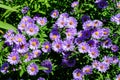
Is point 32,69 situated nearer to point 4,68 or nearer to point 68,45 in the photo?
point 4,68

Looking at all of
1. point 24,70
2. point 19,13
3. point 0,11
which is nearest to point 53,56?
point 24,70

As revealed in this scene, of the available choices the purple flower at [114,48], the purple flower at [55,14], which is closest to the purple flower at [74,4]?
the purple flower at [55,14]

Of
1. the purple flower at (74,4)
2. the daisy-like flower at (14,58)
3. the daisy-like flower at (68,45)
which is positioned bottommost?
the daisy-like flower at (14,58)

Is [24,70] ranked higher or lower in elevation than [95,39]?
lower

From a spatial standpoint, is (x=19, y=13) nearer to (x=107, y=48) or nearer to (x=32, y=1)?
(x=32, y=1)

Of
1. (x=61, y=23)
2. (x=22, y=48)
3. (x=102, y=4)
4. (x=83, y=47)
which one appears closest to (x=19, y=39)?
(x=22, y=48)

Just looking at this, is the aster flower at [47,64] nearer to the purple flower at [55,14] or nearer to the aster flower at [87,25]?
the aster flower at [87,25]
